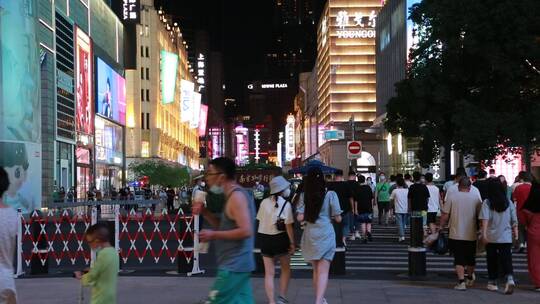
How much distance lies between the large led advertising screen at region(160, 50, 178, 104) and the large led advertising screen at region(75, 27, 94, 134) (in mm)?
28443

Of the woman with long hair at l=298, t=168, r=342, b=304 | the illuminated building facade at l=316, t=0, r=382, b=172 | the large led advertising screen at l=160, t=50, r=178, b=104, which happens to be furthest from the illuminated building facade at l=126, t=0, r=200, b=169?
the woman with long hair at l=298, t=168, r=342, b=304

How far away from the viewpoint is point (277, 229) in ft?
31.9

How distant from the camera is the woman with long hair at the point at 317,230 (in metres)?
9.22

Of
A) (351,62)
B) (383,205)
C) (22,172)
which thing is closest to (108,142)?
(22,172)

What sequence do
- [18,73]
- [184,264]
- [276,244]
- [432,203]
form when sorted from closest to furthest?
[276,244] → [184,264] → [432,203] → [18,73]

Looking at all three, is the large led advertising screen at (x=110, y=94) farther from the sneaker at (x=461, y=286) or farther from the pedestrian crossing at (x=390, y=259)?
the sneaker at (x=461, y=286)

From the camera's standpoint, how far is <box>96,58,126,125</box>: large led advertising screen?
67250 mm

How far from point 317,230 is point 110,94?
2553 inches

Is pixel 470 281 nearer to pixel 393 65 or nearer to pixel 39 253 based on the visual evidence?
pixel 39 253

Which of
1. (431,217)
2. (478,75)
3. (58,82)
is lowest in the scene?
(431,217)

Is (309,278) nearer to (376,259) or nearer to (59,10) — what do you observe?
(376,259)

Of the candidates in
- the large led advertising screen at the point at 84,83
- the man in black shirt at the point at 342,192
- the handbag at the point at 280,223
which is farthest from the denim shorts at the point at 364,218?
the large led advertising screen at the point at 84,83

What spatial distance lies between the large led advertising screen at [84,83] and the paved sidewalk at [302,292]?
48.4 metres

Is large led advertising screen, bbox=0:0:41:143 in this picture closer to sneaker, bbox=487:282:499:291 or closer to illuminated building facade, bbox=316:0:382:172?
sneaker, bbox=487:282:499:291
